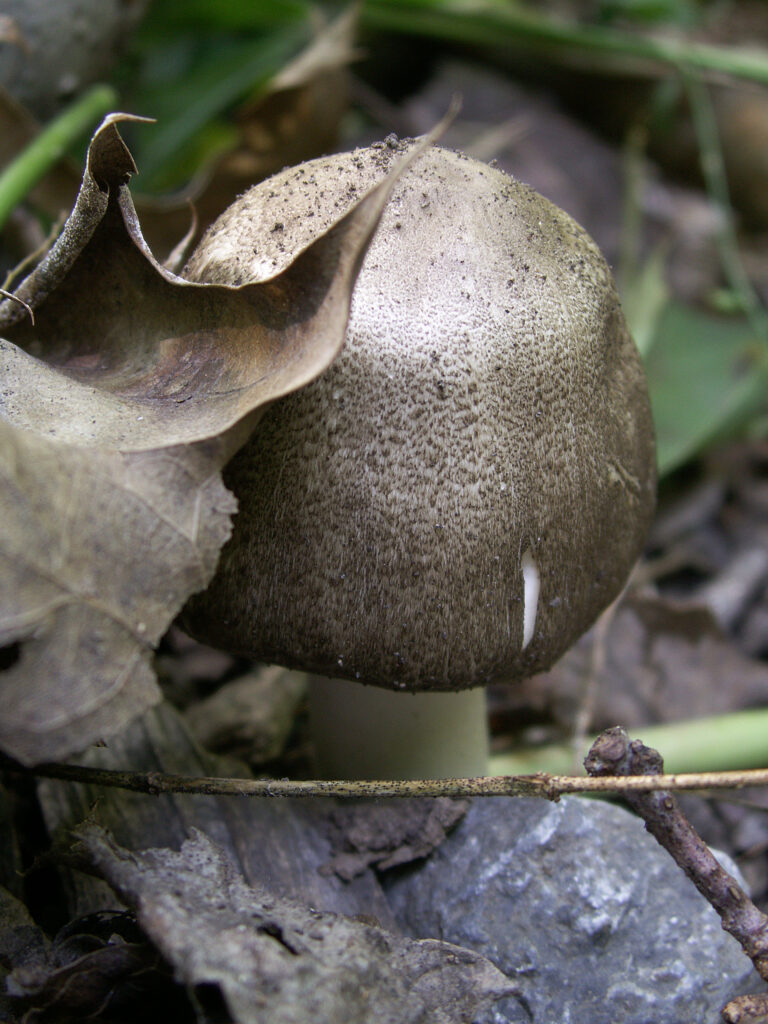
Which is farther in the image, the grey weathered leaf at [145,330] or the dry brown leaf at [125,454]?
the grey weathered leaf at [145,330]

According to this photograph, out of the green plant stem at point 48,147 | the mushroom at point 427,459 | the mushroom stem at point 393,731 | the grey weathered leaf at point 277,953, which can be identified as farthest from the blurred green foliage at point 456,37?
the grey weathered leaf at point 277,953

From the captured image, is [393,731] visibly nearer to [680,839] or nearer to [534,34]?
[680,839]

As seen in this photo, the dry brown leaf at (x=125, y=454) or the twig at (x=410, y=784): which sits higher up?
the dry brown leaf at (x=125, y=454)

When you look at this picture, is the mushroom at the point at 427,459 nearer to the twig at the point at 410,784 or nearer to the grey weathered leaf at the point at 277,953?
the twig at the point at 410,784

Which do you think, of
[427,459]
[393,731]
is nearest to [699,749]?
[393,731]

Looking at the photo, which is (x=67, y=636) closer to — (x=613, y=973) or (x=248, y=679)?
(x=613, y=973)

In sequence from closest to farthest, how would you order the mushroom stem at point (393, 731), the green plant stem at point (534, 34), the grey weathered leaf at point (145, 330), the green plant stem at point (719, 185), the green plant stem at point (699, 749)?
→ 1. the grey weathered leaf at point (145, 330)
2. the mushroom stem at point (393, 731)
3. the green plant stem at point (699, 749)
4. the green plant stem at point (719, 185)
5. the green plant stem at point (534, 34)

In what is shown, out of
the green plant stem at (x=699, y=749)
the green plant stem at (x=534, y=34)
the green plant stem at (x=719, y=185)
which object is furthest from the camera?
the green plant stem at (x=534, y=34)
